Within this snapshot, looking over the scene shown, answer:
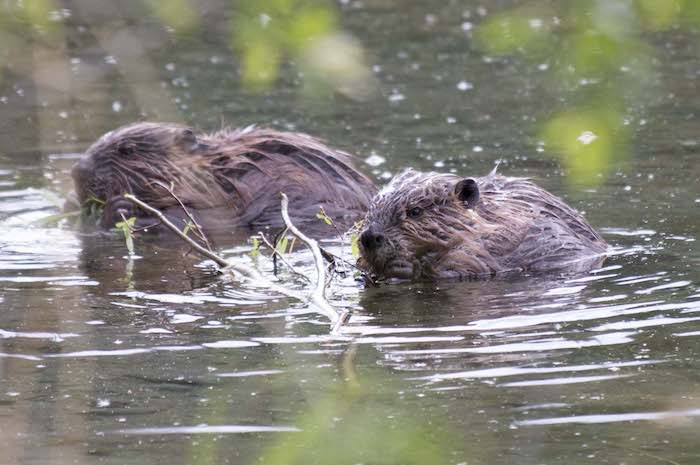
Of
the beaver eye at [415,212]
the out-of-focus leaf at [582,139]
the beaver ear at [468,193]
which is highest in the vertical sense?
the out-of-focus leaf at [582,139]

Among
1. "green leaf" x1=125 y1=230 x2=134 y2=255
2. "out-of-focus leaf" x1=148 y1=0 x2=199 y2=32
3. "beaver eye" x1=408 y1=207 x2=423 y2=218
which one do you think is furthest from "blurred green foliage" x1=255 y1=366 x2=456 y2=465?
"green leaf" x1=125 y1=230 x2=134 y2=255

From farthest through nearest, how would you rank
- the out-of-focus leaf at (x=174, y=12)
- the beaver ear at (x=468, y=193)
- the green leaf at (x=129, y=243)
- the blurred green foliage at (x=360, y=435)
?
the green leaf at (x=129, y=243) < the beaver ear at (x=468, y=193) < the blurred green foliage at (x=360, y=435) < the out-of-focus leaf at (x=174, y=12)

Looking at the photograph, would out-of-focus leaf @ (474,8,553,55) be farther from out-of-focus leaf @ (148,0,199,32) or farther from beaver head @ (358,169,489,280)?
beaver head @ (358,169,489,280)

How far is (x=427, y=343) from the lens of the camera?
441 centimetres

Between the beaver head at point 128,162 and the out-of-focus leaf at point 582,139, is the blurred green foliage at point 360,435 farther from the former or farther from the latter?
the beaver head at point 128,162

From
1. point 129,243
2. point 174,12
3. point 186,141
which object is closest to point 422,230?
point 129,243

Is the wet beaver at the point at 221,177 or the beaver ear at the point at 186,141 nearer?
the wet beaver at the point at 221,177

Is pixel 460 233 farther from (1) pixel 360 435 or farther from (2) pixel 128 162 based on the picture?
(2) pixel 128 162

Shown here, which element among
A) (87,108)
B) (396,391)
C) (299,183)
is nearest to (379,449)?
(396,391)

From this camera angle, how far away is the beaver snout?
5.23 meters

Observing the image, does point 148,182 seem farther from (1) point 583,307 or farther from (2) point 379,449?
(2) point 379,449

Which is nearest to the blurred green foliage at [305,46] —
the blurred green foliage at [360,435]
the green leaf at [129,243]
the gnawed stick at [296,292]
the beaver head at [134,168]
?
the blurred green foliage at [360,435]

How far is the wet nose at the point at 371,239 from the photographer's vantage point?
5227mm

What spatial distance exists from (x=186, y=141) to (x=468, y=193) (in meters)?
2.36
